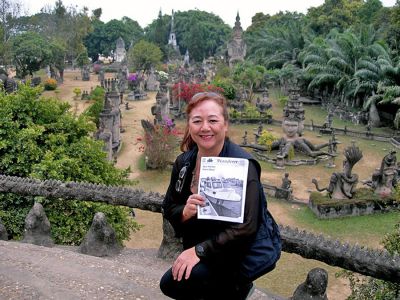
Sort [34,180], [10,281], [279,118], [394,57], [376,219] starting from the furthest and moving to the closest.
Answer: [394,57] → [279,118] → [376,219] → [34,180] → [10,281]

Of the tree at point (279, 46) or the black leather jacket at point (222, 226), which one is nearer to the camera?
the black leather jacket at point (222, 226)

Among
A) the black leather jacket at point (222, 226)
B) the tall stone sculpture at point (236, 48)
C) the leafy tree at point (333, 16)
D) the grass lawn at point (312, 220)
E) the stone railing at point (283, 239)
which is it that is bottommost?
the grass lawn at point (312, 220)

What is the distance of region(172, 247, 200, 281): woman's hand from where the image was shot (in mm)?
3055

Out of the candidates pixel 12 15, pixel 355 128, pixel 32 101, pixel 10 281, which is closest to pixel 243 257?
pixel 10 281

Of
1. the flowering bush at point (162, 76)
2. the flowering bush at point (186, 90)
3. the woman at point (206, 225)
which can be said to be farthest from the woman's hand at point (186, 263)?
the flowering bush at point (162, 76)

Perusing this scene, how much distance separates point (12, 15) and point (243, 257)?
57.8 meters

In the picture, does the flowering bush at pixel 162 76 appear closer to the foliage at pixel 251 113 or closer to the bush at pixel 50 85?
the bush at pixel 50 85

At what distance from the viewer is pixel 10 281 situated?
539 centimetres

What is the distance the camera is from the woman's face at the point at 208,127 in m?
3.18

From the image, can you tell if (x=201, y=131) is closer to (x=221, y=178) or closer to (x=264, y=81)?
(x=221, y=178)

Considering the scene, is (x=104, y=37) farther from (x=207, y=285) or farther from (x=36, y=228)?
(x=207, y=285)

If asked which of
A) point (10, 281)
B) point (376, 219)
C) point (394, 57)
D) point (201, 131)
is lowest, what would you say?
point (376, 219)

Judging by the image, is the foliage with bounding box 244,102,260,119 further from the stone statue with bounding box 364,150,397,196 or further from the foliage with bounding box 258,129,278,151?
the stone statue with bounding box 364,150,397,196

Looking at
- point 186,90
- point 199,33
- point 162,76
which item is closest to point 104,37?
point 199,33
